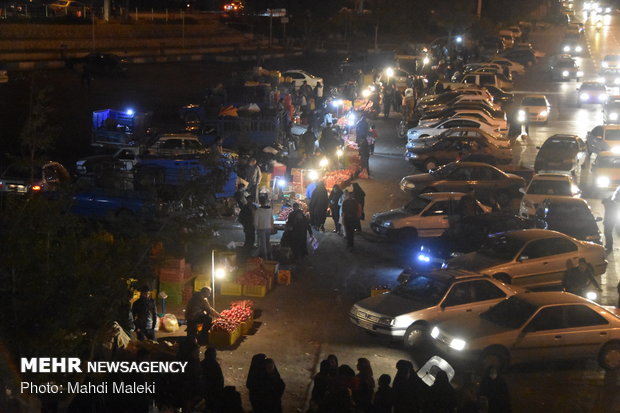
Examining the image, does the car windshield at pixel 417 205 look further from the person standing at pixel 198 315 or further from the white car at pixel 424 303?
the person standing at pixel 198 315

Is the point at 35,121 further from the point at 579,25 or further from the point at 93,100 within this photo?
the point at 579,25

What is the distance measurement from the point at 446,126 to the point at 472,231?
1345 cm

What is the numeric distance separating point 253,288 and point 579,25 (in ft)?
248

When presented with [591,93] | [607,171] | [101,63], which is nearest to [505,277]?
[607,171]

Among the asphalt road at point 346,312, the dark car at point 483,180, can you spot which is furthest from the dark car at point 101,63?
the dark car at point 483,180

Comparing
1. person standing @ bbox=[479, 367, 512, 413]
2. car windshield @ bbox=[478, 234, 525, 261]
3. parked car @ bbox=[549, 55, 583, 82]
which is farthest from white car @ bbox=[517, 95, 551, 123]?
person standing @ bbox=[479, 367, 512, 413]

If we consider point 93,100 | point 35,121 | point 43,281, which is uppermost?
point 35,121

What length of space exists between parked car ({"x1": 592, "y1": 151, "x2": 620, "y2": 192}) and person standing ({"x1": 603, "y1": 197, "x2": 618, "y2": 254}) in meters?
6.27

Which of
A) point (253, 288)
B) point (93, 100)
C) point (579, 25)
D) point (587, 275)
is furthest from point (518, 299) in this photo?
point (579, 25)

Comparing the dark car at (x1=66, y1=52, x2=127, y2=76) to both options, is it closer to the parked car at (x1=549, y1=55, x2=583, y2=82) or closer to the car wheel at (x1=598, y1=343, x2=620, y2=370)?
the parked car at (x1=549, y1=55, x2=583, y2=82)

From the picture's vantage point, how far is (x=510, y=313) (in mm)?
14297

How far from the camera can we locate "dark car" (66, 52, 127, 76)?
47.8m

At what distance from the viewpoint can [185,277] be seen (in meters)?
16.8

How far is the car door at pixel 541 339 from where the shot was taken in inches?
544
